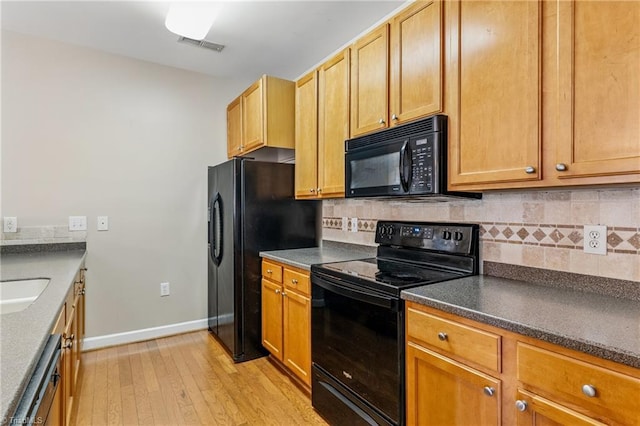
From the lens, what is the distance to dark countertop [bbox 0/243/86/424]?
0.73 m

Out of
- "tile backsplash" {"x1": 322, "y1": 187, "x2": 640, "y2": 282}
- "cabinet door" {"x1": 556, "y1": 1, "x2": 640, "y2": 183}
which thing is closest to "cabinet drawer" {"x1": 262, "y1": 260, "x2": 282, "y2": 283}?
"tile backsplash" {"x1": 322, "y1": 187, "x2": 640, "y2": 282}

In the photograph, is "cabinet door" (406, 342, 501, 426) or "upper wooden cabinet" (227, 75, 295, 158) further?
"upper wooden cabinet" (227, 75, 295, 158)

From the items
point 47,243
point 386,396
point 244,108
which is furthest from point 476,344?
point 47,243

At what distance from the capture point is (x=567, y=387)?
970 mm

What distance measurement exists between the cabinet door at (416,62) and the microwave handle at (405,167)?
180 millimetres

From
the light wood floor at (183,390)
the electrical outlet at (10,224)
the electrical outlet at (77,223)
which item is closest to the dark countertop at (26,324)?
the electrical outlet at (10,224)

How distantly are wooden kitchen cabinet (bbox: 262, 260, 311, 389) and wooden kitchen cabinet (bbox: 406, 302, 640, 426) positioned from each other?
0.87m

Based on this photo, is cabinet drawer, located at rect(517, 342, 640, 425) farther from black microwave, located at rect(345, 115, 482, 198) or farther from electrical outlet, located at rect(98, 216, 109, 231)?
electrical outlet, located at rect(98, 216, 109, 231)

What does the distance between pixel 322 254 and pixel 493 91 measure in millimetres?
1614

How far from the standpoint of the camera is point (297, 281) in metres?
2.26

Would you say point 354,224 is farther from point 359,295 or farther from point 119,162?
point 119,162

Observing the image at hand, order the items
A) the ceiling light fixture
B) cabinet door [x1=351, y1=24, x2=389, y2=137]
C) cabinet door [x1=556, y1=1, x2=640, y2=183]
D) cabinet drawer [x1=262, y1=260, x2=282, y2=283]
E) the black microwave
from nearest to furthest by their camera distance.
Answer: cabinet door [x1=556, y1=1, x2=640, y2=183] < the black microwave < cabinet door [x1=351, y1=24, x2=389, y2=137] < the ceiling light fixture < cabinet drawer [x1=262, y1=260, x2=282, y2=283]

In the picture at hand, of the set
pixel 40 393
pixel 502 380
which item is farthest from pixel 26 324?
pixel 502 380

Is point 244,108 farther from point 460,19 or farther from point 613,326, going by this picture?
point 613,326
